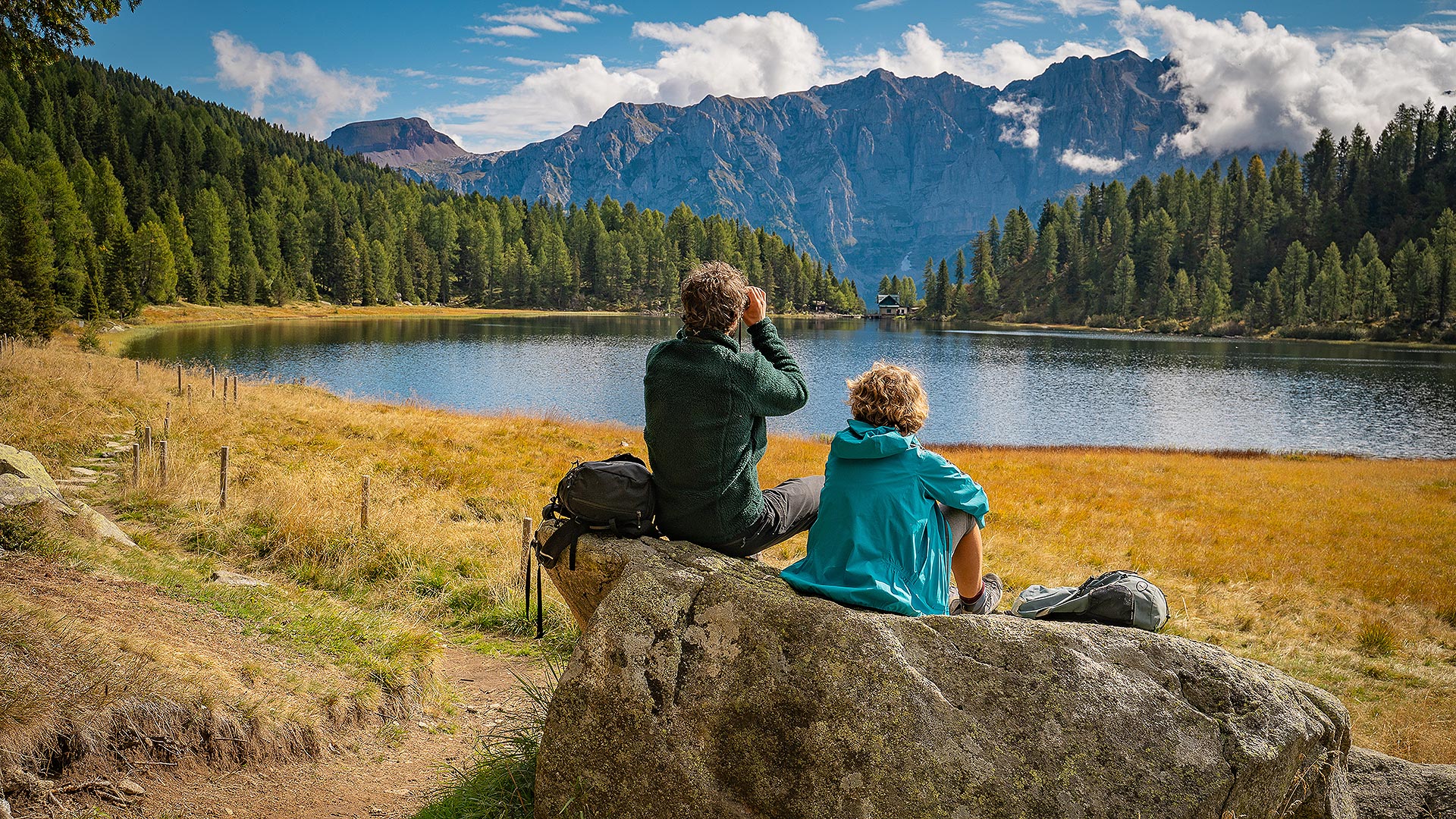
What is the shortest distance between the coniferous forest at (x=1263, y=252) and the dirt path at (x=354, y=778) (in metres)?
132

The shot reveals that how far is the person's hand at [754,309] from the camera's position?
15.7ft

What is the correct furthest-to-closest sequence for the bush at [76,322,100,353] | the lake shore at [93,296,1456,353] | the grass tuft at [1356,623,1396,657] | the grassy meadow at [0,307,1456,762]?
the lake shore at [93,296,1456,353] < the bush at [76,322,100,353] < the grass tuft at [1356,623,1396,657] < the grassy meadow at [0,307,1456,762]

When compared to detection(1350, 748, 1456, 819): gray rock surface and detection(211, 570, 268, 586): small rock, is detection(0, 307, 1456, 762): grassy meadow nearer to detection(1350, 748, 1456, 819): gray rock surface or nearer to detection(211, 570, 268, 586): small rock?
detection(211, 570, 268, 586): small rock

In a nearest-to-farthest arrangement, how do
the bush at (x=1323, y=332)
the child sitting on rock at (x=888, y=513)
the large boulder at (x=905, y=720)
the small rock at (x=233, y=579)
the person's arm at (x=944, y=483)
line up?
the large boulder at (x=905, y=720)
the child sitting on rock at (x=888, y=513)
the person's arm at (x=944, y=483)
the small rock at (x=233, y=579)
the bush at (x=1323, y=332)

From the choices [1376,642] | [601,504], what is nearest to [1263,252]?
[1376,642]

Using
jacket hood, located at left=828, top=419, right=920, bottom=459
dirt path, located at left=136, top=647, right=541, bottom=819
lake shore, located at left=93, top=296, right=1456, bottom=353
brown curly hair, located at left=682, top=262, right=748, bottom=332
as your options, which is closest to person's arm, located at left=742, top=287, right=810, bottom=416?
brown curly hair, located at left=682, top=262, right=748, bottom=332

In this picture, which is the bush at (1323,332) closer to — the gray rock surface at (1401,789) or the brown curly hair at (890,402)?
the gray rock surface at (1401,789)

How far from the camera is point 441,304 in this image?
467ft

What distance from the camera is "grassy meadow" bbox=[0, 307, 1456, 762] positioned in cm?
891

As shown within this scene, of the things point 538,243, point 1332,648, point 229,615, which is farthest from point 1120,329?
point 229,615

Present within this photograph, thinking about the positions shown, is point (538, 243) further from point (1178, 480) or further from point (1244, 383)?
point (1178, 480)

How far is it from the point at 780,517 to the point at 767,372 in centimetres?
104

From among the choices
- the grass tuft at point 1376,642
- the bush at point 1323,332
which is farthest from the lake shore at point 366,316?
the grass tuft at point 1376,642

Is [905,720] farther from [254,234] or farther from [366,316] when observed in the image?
[254,234]
